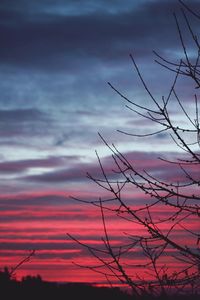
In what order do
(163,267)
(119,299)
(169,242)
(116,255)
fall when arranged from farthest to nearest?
(119,299)
(163,267)
(116,255)
(169,242)

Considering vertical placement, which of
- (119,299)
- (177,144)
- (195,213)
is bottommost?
(119,299)

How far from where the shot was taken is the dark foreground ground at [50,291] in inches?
220

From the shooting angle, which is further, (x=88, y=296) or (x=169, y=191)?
(x=88, y=296)

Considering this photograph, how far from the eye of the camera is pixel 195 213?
16.3ft

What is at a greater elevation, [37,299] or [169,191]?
[169,191]

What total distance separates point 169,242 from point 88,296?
295 inches

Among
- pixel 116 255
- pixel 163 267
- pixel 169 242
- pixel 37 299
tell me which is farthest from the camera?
pixel 37 299

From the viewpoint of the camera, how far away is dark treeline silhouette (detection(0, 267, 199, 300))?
5.36m

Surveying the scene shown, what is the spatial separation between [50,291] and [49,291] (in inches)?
5.7

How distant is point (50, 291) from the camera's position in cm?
1020

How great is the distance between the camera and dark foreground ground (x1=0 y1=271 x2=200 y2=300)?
220 inches

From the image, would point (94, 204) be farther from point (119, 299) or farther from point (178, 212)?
point (119, 299)

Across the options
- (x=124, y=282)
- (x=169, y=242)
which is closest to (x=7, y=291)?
(x=124, y=282)

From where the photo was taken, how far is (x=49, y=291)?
10.1 metres
